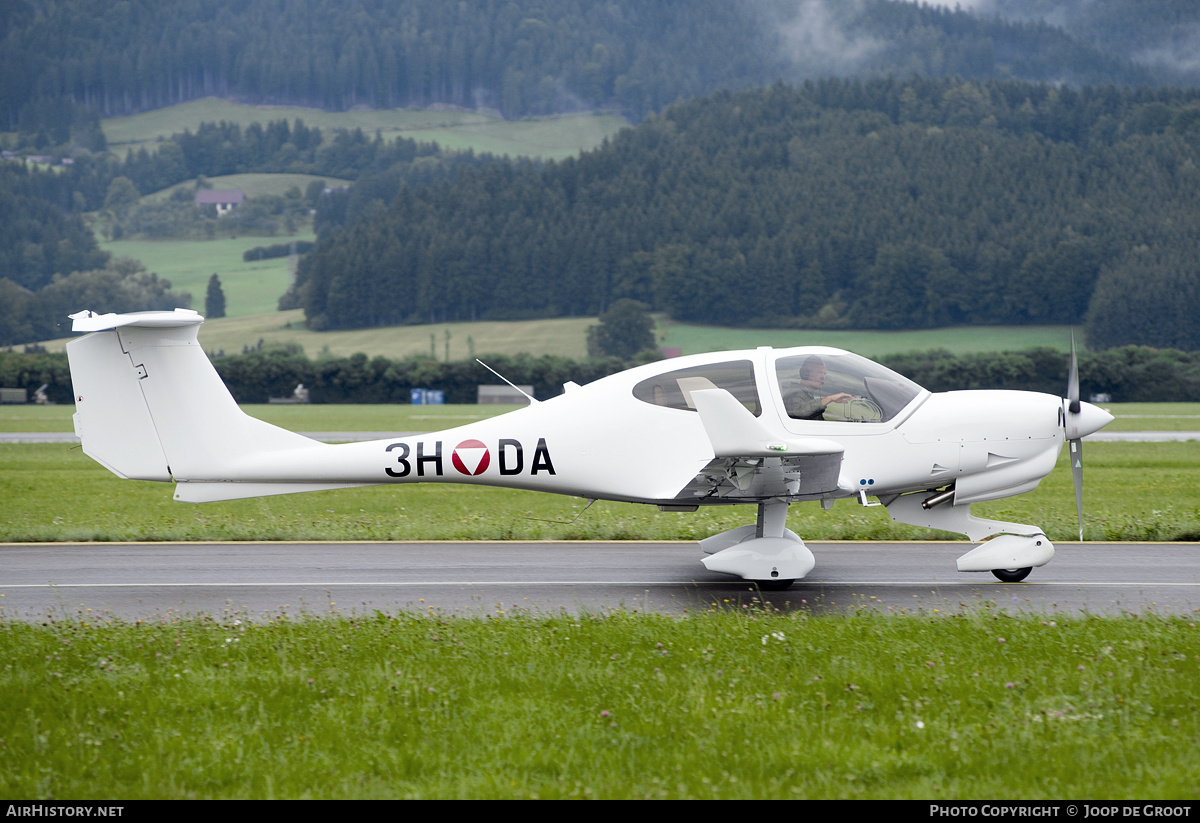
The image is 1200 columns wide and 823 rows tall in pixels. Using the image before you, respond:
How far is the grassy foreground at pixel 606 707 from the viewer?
206 inches

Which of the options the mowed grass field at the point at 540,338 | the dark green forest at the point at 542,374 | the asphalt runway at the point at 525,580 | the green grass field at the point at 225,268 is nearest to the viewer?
the asphalt runway at the point at 525,580

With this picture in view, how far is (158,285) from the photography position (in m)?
150

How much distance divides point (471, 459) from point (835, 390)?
376 cm

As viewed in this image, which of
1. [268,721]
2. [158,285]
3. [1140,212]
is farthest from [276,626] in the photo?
[158,285]

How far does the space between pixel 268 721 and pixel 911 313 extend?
384ft

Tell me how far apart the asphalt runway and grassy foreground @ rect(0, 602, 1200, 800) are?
43.6 inches

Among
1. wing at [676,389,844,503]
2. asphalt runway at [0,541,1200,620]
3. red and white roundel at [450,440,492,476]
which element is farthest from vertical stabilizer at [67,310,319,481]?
wing at [676,389,844,503]

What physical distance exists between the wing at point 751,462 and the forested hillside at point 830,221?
356ft

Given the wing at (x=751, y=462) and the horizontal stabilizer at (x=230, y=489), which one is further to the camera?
the horizontal stabilizer at (x=230, y=489)

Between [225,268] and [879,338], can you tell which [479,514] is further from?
[225,268]

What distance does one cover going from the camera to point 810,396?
33.5ft

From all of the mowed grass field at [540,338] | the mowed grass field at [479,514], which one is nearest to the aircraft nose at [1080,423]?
the mowed grass field at [479,514]

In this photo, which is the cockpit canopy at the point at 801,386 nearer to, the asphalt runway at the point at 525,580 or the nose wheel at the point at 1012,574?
the asphalt runway at the point at 525,580

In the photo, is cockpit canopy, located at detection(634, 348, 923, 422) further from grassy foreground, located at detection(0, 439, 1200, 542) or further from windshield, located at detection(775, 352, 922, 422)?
grassy foreground, located at detection(0, 439, 1200, 542)
